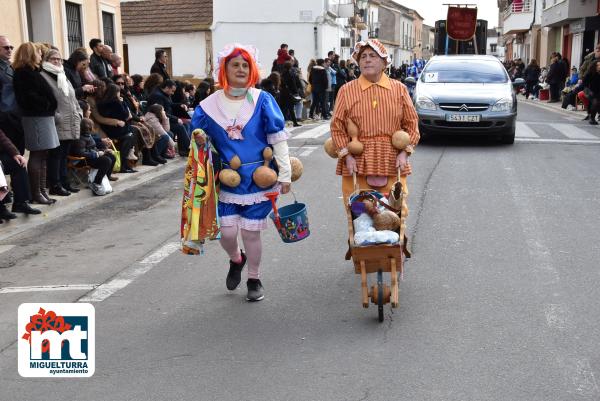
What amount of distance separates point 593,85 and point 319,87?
7.60 metres

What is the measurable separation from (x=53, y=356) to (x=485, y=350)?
2.54m

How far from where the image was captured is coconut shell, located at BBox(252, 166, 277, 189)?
500 cm

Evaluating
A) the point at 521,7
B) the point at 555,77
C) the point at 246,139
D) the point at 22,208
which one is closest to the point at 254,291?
the point at 246,139

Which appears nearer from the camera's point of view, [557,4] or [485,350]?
[485,350]

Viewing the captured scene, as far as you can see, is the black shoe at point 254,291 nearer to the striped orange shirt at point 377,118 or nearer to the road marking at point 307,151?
the striped orange shirt at point 377,118

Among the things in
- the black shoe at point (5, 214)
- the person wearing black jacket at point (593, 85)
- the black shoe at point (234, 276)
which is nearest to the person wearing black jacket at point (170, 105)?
the black shoe at point (5, 214)

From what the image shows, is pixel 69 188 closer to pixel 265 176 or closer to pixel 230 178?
pixel 230 178


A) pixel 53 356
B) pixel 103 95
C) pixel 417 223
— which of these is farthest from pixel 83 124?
pixel 53 356

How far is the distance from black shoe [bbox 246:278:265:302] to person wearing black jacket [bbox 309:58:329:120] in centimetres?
1657

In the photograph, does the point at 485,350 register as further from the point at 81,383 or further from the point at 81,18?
the point at 81,18

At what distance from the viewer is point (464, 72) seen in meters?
15.2

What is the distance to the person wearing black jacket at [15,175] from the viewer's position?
8055mm

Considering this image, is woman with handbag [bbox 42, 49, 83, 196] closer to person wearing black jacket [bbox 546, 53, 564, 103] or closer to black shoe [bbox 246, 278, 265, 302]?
black shoe [bbox 246, 278, 265, 302]

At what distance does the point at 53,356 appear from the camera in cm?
431
